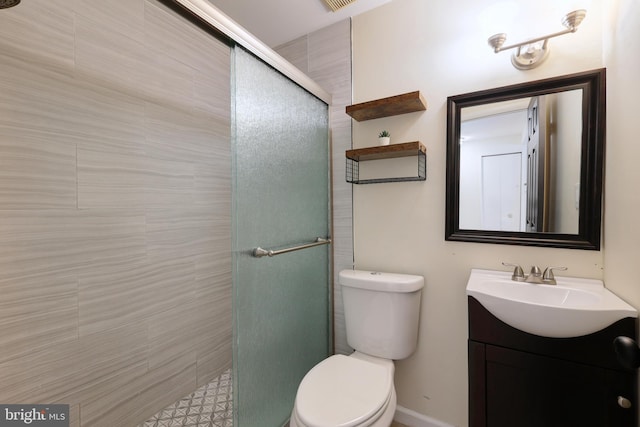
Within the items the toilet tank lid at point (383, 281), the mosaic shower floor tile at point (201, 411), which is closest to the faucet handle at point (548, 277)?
the toilet tank lid at point (383, 281)

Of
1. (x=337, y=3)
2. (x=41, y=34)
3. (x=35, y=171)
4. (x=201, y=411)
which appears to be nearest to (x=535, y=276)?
A: (x=337, y=3)

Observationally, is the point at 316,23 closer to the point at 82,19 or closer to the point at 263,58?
the point at 263,58

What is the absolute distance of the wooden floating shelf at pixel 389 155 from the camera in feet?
4.65

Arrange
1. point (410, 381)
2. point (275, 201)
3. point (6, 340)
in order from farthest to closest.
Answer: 1. point (410, 381)
2. point (275, 201)
3. point (6, 340)

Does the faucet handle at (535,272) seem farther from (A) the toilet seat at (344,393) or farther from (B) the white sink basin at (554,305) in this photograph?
(A) the toilet seat at (344,393)

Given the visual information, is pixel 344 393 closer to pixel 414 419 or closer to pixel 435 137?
pixel 414 419

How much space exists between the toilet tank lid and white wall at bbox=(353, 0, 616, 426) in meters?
0.10

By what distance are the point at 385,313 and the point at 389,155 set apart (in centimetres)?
83

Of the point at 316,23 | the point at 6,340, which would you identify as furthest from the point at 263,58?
the point at 6,340

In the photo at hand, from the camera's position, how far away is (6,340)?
1.03m

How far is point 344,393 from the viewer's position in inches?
43.8

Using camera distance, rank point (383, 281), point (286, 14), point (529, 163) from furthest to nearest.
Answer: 1. point (286, 14)
2. point (383, 281)
3. point (529, 163)

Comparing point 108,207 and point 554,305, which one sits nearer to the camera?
point 554,305

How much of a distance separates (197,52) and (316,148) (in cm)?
97
